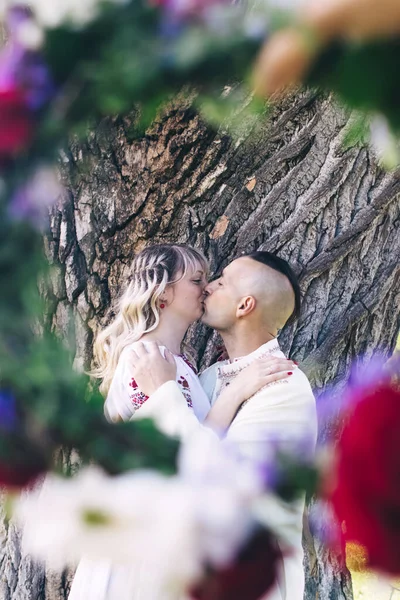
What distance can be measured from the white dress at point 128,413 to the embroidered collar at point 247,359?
107 mm

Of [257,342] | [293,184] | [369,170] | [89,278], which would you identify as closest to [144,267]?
[89,278]

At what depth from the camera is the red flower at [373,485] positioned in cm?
47

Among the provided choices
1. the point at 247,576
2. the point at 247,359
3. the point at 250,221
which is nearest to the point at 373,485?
the point at 247,576

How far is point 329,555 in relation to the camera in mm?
2855

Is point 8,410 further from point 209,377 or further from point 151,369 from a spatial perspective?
point 209,377

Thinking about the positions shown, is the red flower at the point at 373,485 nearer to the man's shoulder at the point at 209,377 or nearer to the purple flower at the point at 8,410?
the purple flower at the point at 8,410

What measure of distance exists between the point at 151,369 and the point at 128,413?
189mm

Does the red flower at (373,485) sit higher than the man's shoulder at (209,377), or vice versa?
the red flower at (373,485)

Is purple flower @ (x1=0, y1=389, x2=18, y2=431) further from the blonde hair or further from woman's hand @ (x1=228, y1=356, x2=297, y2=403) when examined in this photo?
the blonde hair

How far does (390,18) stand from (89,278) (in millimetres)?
2403

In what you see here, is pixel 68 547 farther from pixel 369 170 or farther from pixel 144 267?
pixel 369 170

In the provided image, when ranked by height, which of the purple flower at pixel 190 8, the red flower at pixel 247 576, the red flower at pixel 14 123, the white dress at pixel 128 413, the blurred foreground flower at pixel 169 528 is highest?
the purple flower at pixel 190 8

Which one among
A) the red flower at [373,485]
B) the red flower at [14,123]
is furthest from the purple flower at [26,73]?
the red flower at [373,485]

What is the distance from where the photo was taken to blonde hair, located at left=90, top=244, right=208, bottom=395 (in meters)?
2.65
